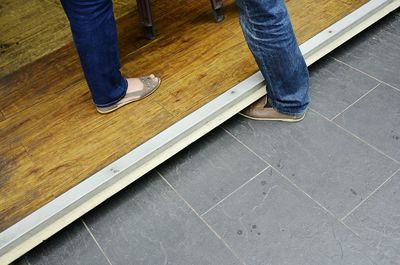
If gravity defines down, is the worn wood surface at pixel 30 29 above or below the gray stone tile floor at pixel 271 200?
above

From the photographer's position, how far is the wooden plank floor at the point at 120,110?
4.26 ft

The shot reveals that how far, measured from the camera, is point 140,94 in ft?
4.90

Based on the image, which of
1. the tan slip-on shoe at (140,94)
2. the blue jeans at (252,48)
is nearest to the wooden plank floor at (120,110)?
the tan slip-on shoe at (140,94)

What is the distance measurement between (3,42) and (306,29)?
1.48m

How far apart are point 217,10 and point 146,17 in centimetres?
32

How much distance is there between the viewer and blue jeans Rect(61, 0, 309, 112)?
1208 mm

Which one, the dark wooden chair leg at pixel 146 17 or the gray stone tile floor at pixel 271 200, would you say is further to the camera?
the dark wooden chair leg at pixel 146 17

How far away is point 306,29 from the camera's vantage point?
169 centimetres

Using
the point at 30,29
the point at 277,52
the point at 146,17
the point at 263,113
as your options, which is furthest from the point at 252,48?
the point at 30,29

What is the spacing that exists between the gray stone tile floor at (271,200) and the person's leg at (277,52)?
0.09 m

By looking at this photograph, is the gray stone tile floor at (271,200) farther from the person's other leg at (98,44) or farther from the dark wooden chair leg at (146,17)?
the dark wooden chair leg at (146,17)

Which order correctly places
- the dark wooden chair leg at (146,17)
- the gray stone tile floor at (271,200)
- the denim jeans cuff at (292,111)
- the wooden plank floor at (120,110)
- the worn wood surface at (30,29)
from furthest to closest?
the worn wood surface at (30,29), the dark wooden chair leg at (146,17), the denim jeans cuff at (292,111), the wooden plank floor at (120,110), the gray stone tile floor at (271,200)

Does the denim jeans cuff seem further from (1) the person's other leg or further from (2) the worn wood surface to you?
(2) the worn wood surface

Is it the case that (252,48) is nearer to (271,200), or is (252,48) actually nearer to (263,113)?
(263,113)
